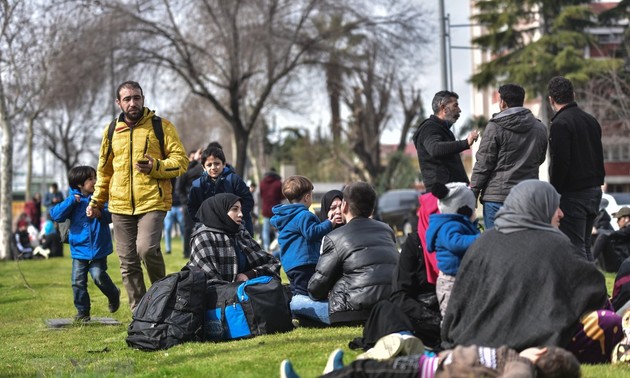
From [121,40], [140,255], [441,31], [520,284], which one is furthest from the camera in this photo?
[121,40]

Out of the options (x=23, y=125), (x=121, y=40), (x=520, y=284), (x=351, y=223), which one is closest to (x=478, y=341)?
(x=520, y=284)

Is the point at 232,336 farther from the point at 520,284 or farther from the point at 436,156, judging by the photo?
the point at 520,284

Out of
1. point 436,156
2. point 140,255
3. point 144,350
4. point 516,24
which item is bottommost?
point 144,350

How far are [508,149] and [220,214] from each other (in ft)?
8.57

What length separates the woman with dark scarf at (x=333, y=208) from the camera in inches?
377

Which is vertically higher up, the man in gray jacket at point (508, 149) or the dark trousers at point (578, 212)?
the man in gray jacket at point (508, 149)

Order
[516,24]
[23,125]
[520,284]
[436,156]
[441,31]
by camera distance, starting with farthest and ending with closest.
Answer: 1. [23,125]
2. [516,24]
3. [441,31]
4. [436,156]
5. [520,284]

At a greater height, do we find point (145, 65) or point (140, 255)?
point (145, 65)

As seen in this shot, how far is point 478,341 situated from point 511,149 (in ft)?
9.85

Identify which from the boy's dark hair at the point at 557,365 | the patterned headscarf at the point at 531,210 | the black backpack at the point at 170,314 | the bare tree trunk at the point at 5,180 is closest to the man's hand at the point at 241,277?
the black backpack at the point at 170,314

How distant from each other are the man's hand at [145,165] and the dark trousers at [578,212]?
3773 millimetres

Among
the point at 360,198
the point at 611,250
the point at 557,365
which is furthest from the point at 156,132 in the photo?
the point at 611,250

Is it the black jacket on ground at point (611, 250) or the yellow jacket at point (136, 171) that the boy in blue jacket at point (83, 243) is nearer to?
the yellow jacket at point (136, 171)

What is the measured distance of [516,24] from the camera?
152 feet
